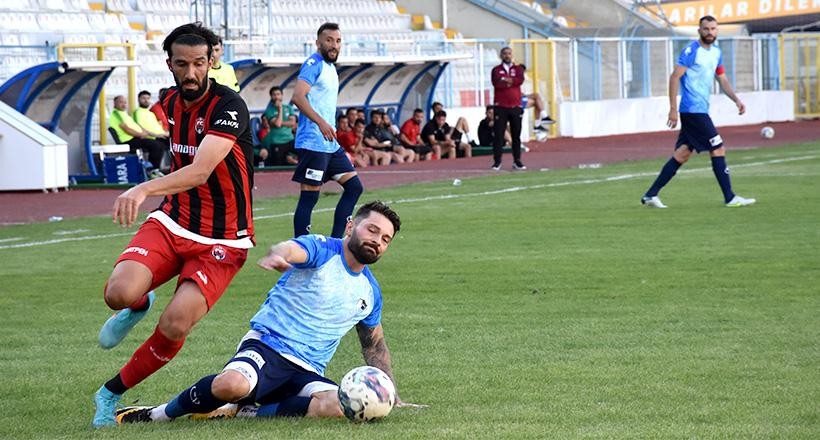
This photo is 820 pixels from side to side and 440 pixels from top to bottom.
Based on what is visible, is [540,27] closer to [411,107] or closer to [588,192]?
[411,107]

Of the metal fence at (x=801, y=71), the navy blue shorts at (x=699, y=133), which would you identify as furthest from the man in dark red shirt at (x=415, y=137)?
the metal fence at (x=801, y=71)

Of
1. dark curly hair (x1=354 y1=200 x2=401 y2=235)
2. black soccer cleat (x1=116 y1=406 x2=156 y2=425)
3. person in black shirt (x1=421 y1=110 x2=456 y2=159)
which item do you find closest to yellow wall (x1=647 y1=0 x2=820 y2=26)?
person in black shirt (x1=421 y1=110 x2=456 y2=159)

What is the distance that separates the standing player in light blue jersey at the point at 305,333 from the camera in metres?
6.38

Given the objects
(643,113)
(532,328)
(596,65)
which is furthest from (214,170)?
(643,113)

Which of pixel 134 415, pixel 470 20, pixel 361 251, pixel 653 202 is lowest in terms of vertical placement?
pixel 134 415

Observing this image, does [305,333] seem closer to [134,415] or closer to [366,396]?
[366,396]

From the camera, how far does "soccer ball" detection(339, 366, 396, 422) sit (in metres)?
6.26


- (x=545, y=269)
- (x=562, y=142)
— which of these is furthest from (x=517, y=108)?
(x=545, y=269)

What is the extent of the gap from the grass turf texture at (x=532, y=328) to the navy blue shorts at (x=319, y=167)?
2.86ft

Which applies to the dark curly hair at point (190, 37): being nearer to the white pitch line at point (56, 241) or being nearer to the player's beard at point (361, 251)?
the player's beard at point (361, 251)

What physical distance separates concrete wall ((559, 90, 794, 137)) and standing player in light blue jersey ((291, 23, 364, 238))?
2597 cm

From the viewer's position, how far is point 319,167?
1366 centimetres

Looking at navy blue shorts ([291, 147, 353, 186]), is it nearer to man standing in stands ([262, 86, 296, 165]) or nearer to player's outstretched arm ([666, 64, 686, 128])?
player's outstretched arm ([666, 64, 686, 128])

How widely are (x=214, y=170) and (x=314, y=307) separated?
875 mm
